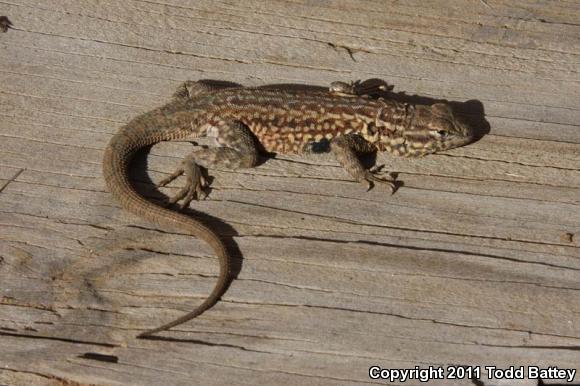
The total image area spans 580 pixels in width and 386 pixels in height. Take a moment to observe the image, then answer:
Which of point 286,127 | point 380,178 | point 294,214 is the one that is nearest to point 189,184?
point 294,214

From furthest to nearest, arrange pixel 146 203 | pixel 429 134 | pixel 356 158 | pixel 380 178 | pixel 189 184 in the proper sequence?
pixel 429 134
pixel 356 158
pixel 380 178
pixel 189 184
pixel 146 203

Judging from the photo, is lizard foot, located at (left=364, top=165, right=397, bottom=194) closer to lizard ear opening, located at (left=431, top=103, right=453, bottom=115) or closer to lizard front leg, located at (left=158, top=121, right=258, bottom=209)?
lizard ear opening, located at (left=431, top=103, right=453, bottom=115)

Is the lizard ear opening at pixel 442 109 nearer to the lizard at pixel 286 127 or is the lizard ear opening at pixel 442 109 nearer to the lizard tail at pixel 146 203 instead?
the lizard at pixel 286 127

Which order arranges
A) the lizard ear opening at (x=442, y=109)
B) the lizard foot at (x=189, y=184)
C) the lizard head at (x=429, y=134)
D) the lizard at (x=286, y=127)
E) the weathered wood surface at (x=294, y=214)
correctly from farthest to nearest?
1. the lizard ear opening at (x=442, y=109)
2. the lizard head at (x=429, y=134)
3. the lizard at (x=286, y=127)
4. the lizard foot at (x=189, y=184)
5. the weathered wood surface at (x=294, y=214)

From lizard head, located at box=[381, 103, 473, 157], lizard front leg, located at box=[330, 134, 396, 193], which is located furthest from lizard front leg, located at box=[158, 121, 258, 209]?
lizard head, located at box=[381, 103, 473, 157]

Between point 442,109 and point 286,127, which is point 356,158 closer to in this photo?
point 286,127

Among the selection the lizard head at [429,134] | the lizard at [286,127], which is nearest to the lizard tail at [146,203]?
the lizard at [286,127]

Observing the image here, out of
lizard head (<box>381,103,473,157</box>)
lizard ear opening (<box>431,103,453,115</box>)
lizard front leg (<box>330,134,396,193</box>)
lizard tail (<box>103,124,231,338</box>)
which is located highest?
lizard ear opening (<box>431,103,453,115</box>)
